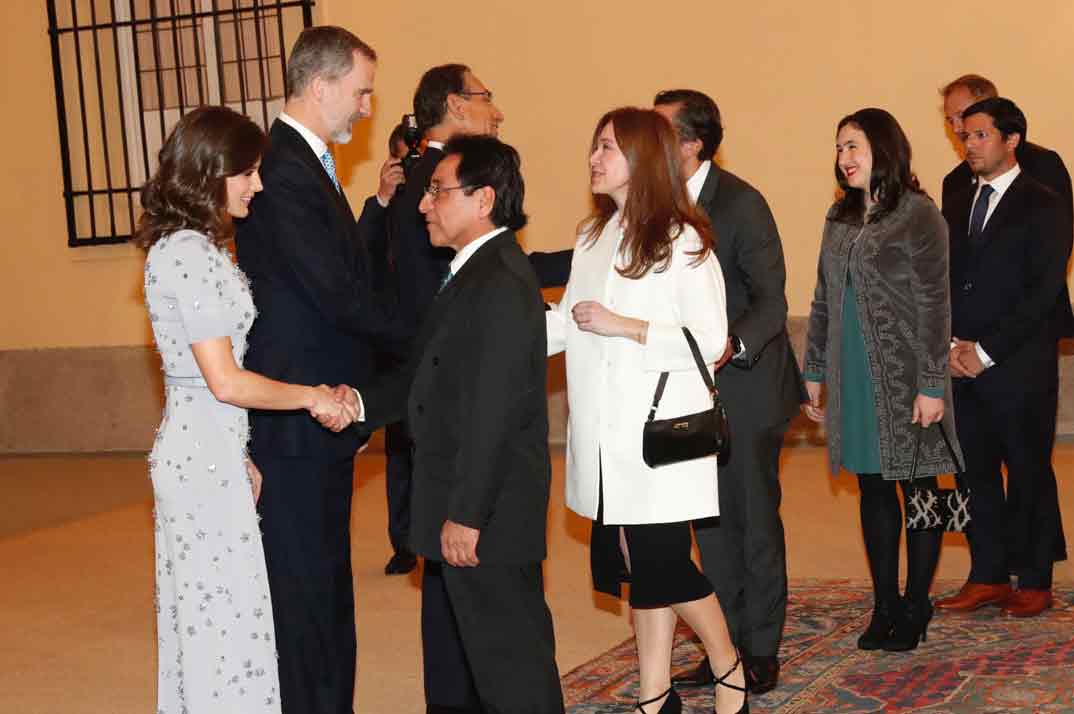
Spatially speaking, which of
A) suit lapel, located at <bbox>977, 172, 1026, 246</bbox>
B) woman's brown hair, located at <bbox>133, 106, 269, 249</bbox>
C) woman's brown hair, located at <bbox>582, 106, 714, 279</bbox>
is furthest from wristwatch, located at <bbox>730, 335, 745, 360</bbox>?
suit lapel, located at <bbox>977, 172, 1026, 246</bbox>

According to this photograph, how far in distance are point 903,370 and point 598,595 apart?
1.53 metres

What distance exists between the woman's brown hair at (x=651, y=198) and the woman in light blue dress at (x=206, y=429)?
2.72ft

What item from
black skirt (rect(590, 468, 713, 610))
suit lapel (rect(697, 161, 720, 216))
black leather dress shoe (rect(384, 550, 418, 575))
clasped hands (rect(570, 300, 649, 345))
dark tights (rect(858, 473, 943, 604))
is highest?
suit lapel (rect(697, 161, 720, 216))

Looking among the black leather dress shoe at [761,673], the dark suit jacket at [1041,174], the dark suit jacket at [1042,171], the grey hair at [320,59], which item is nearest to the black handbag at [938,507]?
the black leather dress shoe at [761,673]

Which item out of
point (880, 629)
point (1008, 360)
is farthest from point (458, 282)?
point (1008, 360)

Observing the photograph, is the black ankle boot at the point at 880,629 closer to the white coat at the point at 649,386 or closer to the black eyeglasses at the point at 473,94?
the white coat at the point at 649,386

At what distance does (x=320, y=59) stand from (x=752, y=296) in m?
1.29

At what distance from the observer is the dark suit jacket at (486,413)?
302 cm

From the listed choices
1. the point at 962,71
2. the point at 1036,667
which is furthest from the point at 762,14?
the point at 1036,667

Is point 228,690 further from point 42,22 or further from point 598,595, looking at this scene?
point 42,22

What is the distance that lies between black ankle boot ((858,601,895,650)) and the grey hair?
220 centimetres

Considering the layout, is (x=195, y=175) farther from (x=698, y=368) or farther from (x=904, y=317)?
(x=904, y=317)

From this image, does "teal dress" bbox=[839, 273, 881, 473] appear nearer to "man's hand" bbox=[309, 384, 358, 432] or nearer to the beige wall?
"man's hand" bbox=[309, 384, 358, 432]

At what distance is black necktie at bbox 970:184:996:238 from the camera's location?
483 cm
